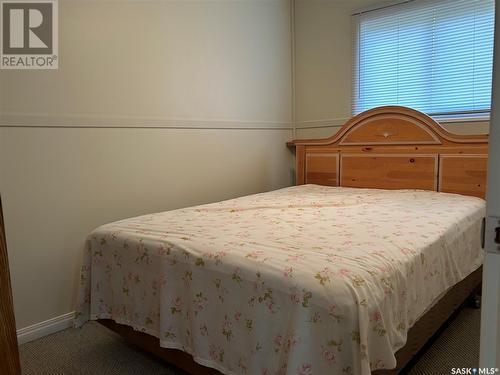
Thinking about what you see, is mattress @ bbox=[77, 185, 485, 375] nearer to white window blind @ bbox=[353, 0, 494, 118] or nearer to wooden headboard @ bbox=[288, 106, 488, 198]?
wooden headboard @ bbox=[288, 106, 488, 198]

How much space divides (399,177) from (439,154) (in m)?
0.35

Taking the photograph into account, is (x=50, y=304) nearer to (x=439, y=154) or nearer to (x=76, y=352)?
(x=76, y=352)

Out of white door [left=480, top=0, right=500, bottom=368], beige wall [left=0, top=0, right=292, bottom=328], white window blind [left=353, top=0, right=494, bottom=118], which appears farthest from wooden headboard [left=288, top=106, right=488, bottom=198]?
white door [left=480, top=0, right=500, bottom=368]

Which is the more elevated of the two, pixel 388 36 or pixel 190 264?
pixel 388 36

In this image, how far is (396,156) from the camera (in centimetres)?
308

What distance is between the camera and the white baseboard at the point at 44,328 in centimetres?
219

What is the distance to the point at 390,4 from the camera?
128 inches

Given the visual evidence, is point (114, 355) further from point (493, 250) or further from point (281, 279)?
point (493, 250)

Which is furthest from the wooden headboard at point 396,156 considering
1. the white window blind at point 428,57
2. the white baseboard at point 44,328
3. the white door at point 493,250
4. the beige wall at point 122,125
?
the white door at point 493,250

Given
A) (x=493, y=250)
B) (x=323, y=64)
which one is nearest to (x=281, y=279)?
(x=493, y=250)

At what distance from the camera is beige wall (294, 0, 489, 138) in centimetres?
357

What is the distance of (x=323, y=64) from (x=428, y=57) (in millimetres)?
967

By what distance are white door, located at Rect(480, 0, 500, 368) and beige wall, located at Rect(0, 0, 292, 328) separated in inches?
88.4

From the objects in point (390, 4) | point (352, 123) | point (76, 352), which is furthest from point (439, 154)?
point (76, 352)
